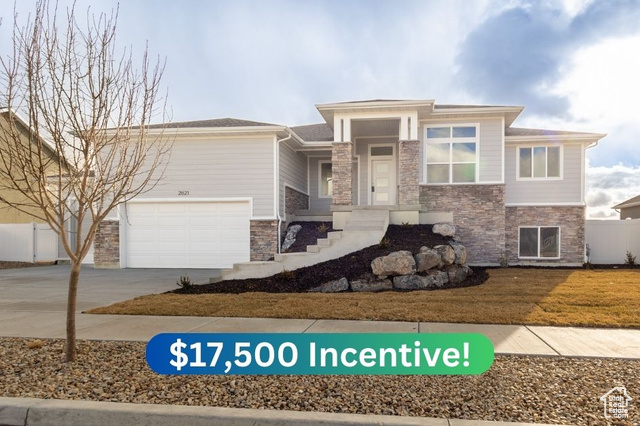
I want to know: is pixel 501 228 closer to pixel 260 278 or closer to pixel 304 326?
pixel 260 278

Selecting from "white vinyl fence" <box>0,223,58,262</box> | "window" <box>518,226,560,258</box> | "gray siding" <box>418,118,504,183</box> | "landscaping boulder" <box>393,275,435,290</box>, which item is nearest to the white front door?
"gray siding" <box>418,118,504,183</box>

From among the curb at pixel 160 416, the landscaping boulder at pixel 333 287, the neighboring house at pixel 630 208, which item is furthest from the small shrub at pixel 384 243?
the neighboring house at pixel 630 208

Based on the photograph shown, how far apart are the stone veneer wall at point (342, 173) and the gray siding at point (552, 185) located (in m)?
6.24

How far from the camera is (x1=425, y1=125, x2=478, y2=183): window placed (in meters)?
14.6

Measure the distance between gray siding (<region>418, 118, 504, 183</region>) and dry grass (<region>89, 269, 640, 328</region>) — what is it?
5.30m

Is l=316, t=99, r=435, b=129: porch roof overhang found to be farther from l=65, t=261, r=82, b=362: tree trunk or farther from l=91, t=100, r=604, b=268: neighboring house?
l=65, t=261, r=82, b=362: tree trunk

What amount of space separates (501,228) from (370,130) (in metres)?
5.81

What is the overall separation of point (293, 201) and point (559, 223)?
32.4ft

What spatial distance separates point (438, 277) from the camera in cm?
1029

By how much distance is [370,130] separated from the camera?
1573cm

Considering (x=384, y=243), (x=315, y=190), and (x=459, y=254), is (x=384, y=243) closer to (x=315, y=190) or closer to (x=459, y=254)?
(x=459, y=254)

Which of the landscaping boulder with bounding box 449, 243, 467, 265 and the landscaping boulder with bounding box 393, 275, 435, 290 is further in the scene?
the landscaping boulder with bounding box 449, 243, 467, 265

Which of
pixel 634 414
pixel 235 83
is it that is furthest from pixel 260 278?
pixel 634 414

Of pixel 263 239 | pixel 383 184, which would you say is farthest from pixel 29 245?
pixel 383 184
